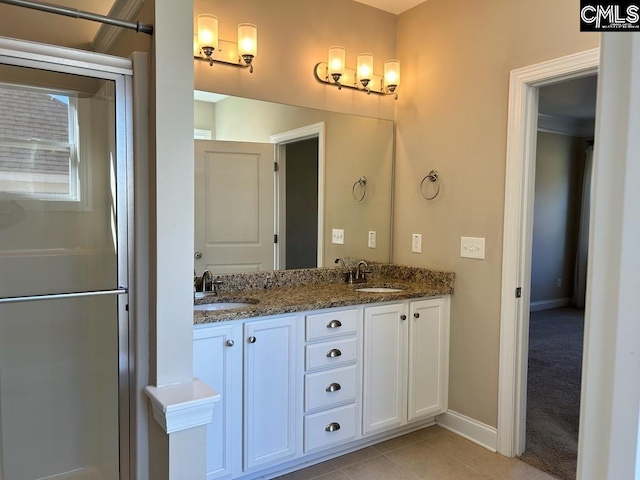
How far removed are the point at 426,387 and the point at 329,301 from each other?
0.96 metres

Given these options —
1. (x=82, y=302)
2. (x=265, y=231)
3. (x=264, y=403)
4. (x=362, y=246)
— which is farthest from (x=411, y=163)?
(x=82, y=302)

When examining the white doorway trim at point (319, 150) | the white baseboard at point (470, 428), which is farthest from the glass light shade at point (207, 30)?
the white baseboard at point (470, 428)

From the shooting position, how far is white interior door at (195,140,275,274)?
2.58 metres

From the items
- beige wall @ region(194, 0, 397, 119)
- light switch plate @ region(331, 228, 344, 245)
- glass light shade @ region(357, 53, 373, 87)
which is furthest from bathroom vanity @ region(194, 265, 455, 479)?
glass light shade @ region(357, 53, 373, 87)

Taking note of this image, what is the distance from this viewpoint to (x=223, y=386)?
209 cm

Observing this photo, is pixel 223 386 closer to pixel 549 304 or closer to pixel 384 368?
pixel 384 368

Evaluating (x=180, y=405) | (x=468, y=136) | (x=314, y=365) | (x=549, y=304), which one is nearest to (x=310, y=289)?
(x=314, y=365)

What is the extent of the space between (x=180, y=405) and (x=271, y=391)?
2.84ft

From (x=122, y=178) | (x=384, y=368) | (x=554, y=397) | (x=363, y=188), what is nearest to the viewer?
(x=122, y=178)

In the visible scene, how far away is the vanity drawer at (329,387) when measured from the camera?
2.35 meters

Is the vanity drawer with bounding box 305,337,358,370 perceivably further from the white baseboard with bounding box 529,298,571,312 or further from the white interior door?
the white baseboard with bounding box 529,298,571,312

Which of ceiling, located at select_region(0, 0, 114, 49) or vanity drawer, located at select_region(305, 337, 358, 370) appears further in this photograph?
vanity drawer, located at select_region(305, 337, 358, 370)

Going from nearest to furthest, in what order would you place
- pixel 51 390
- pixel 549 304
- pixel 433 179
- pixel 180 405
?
pixel 180 405, pixel 51 390, pixel 433 179, pixel 549 304

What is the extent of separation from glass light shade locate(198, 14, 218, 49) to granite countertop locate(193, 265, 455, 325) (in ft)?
4.18
